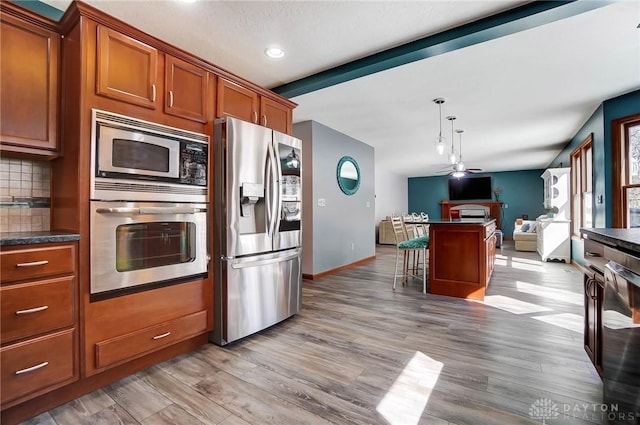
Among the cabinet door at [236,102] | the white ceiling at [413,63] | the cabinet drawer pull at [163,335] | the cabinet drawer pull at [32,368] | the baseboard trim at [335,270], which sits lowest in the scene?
the baseboard trim at [335,270]

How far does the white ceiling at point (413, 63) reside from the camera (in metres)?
2.12

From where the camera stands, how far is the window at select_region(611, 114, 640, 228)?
3615mm

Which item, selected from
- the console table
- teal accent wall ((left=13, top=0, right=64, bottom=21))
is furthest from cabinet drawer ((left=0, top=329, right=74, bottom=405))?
the console table

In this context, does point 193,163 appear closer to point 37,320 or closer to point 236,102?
point 236,102

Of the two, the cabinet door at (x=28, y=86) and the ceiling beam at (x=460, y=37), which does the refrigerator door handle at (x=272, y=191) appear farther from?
the cabinet door at (x=28, y=86)

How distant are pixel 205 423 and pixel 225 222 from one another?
1.28 metres

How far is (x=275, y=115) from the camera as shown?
9.80 feet

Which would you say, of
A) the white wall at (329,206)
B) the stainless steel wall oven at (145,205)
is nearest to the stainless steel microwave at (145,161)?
the stainless steel wall oven at (145,205)

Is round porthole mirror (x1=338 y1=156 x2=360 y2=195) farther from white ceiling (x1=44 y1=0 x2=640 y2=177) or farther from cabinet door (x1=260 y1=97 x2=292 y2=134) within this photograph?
cabinet door (x1=260 y1=97 x2=292 y2=134)

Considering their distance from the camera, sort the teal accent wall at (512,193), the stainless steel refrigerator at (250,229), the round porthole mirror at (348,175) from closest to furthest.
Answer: the stainless steel refrigerator at (250,229) < the round porthole mirror at (348,175) < the teal accent wall at (512,193)

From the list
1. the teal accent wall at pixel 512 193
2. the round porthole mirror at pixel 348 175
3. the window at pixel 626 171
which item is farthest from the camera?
the teal accent wall at pixel 512 193

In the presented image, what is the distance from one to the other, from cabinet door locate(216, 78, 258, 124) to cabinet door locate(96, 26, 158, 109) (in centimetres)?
52

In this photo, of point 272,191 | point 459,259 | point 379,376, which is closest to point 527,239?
point 459,259

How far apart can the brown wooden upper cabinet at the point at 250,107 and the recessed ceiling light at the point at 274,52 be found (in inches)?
14.5
